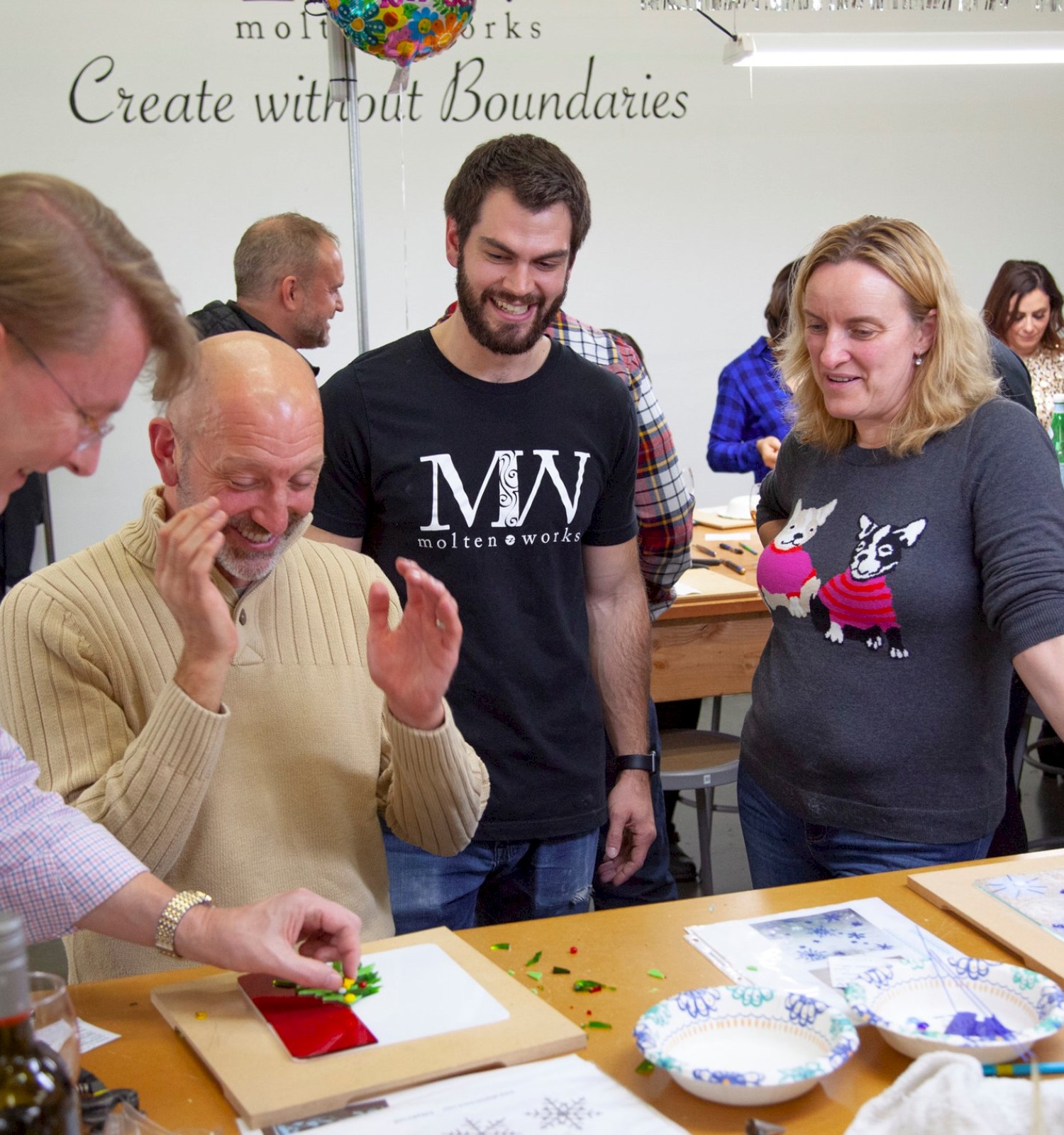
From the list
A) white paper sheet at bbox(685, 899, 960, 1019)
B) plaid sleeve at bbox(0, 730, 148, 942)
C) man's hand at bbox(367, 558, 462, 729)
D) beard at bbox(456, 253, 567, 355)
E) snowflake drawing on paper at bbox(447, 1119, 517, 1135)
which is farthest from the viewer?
beard at bbox(456, 253, 567, 355)

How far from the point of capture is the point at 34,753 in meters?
1.47

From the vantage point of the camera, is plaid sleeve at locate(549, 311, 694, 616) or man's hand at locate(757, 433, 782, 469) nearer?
plaid sleeve at locate(549, 311, 694, 616)

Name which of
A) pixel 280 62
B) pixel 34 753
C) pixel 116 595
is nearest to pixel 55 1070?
pixel 34 753

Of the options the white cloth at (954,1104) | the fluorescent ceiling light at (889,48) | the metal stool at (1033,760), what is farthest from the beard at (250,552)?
the fluorescent ceiling light at (889,48)

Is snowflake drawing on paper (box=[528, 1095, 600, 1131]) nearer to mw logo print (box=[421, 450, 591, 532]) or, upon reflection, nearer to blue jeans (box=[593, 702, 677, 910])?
mw logo print (box=[421, 450, 591, 532])

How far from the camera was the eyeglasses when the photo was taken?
3.34ft

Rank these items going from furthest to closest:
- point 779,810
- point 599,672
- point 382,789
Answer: point 599,672 < point 779,810 < point 382,789

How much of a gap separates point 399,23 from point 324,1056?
188 cm

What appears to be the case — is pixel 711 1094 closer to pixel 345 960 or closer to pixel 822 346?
pixel 345 960

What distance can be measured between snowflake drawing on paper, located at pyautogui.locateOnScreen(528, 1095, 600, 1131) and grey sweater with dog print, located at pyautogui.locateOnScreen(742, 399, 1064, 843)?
829 millimetres

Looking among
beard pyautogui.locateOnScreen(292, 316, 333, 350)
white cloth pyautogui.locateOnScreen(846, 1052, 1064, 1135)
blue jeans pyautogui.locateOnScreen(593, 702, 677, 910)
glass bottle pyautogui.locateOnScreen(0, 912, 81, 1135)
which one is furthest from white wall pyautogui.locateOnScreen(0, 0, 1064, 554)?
glass bottle pyautogui.locateOnScreen(0, 912, 81, 1135)

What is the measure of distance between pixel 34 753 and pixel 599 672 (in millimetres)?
1071

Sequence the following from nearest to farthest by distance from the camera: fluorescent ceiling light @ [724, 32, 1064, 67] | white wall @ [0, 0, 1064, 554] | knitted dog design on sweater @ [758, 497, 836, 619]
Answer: knitted dog design on sweater @ [758, 497, 836, 619] → fluorescent ceiling light @ [724, 32, 1064, 67] → white wall @ [0, 0, 1064, 554]

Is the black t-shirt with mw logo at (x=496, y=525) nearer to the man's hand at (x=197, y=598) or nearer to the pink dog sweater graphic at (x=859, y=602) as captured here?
the pink dog sweater graphic at (x=859, y=602)
